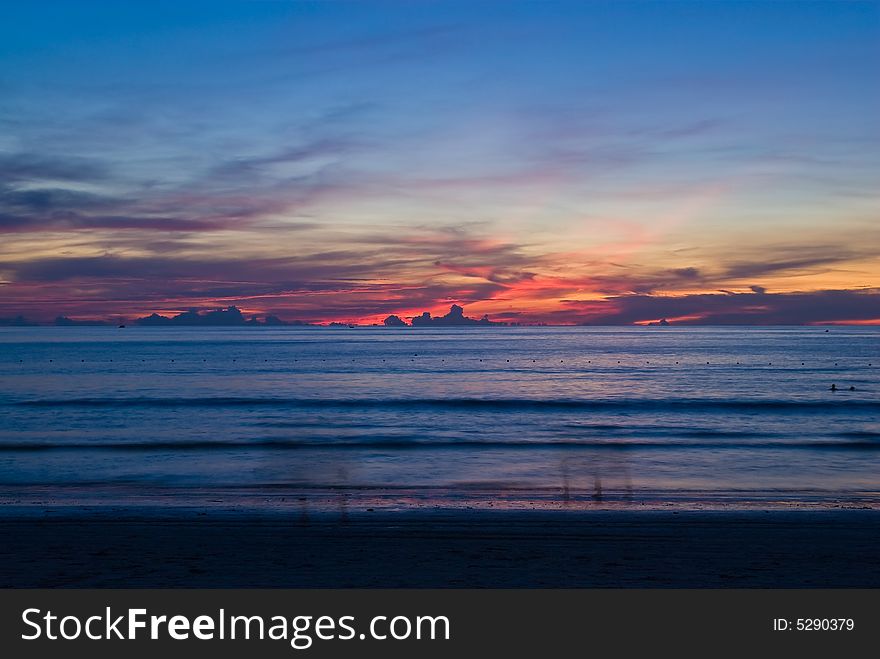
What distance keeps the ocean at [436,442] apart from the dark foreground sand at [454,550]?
72.8 inches

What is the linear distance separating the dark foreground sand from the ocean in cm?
185

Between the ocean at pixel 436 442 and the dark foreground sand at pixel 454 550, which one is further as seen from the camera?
the ocean at pixel 436 442

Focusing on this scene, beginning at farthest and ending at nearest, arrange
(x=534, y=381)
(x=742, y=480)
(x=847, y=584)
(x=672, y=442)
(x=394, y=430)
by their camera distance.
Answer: (x=534, y=381), (x=394, y=430), (x=672, y=442), (x=742, y=480), (x=847, y=584)

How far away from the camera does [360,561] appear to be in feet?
36.3

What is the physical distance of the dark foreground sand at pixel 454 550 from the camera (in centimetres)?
1006

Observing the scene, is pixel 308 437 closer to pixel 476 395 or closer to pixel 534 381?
pixel 476 395

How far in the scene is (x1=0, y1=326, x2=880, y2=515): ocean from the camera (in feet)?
58.5

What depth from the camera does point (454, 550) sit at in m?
11.7

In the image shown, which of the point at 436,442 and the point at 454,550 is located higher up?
the point at 454,550

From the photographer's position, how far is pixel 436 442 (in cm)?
2939

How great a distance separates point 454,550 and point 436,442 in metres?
17.7

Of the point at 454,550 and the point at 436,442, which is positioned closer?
the point at 454,550

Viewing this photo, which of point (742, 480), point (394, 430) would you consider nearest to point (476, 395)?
point (394, 430)
